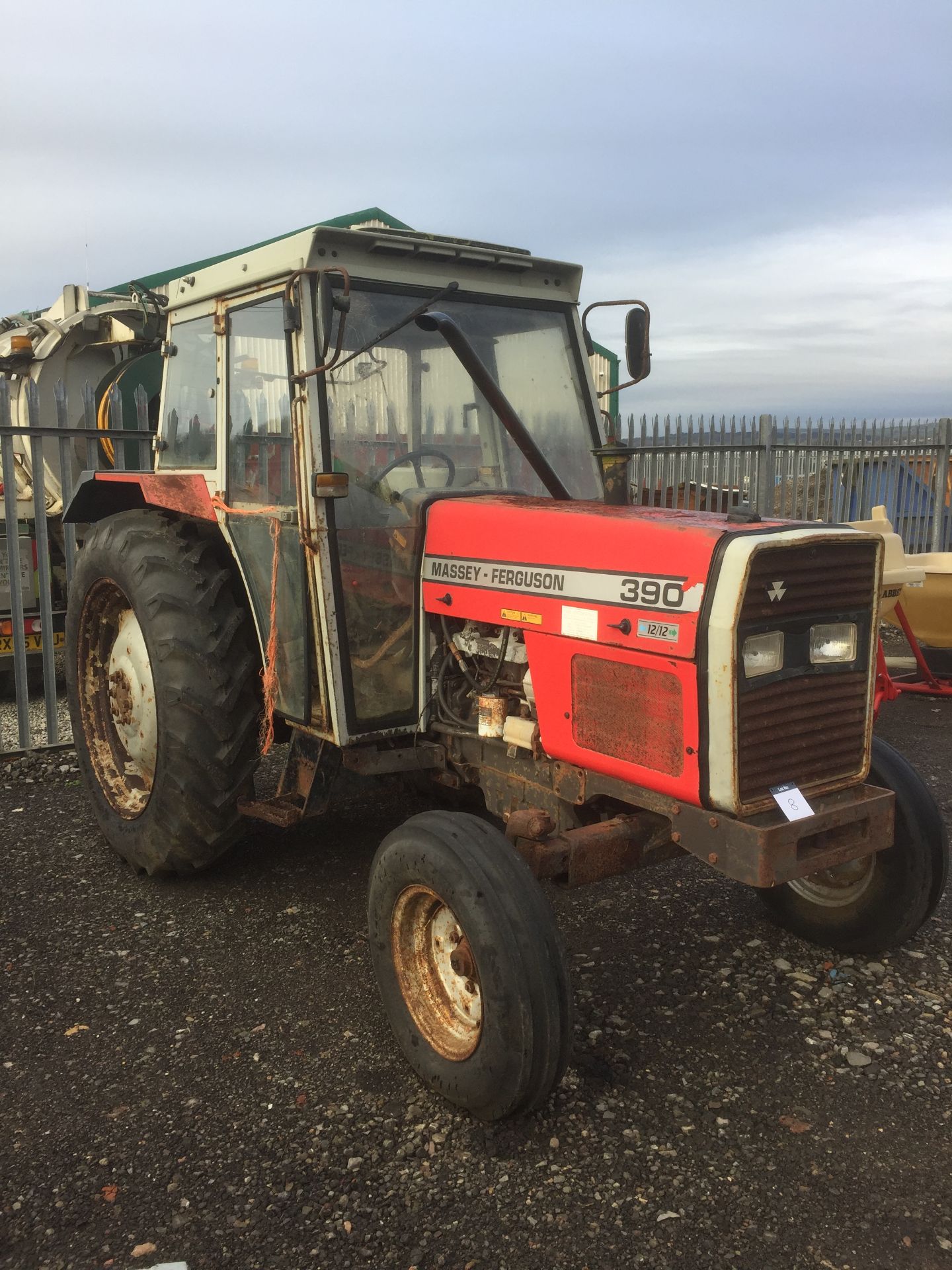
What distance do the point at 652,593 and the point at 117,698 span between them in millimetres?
2694

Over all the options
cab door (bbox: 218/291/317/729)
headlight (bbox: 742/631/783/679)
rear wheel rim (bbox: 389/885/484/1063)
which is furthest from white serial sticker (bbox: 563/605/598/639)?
cab door (bbox: 218/291/317/729)

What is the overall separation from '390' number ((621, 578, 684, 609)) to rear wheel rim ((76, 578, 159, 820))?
213 centimetres

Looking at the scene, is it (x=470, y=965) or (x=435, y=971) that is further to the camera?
(x=435, y=971)

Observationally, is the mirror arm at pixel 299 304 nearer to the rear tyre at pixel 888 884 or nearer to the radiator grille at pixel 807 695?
the radiator grille at pixel 807 695

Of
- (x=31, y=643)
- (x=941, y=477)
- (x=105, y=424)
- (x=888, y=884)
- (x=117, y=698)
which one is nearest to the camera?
(x=888, y=884)

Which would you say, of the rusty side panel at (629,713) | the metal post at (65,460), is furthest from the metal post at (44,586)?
the rusty side panel at (629,713)

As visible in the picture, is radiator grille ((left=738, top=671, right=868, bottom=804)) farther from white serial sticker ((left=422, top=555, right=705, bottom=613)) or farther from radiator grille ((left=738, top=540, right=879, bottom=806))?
white serial sticker ((left=422, top=555, right=705, bottom=613))

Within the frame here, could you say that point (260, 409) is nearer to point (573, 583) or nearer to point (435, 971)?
point (573, 583)

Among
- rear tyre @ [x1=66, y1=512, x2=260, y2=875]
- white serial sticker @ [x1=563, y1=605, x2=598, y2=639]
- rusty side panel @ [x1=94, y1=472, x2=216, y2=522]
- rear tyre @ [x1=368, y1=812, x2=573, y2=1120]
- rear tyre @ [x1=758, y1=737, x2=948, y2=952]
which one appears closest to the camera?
rear tyre @ [x1=368, y1=812, x2=573, y2=1120]

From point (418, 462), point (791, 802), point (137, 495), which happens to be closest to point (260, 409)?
point (418, 462)

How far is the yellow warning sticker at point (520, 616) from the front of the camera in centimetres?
321

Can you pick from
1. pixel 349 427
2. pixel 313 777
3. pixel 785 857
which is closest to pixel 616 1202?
pixel 785 857

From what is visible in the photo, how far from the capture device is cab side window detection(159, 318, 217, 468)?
4.12 m

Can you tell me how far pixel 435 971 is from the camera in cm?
308
